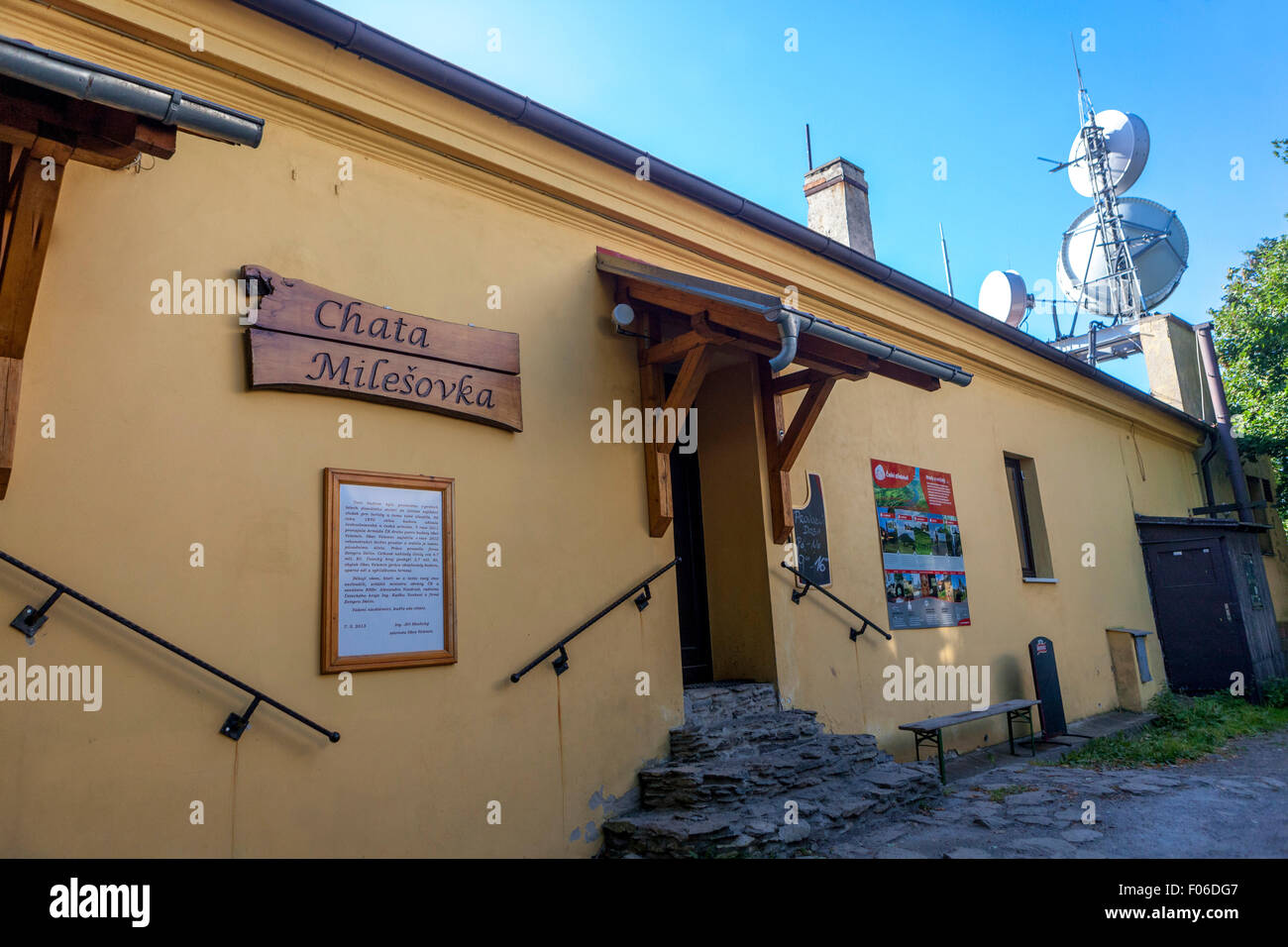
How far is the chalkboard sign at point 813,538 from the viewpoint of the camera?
679 cm

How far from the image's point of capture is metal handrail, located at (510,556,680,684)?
4766mm

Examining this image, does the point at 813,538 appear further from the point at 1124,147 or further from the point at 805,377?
the point at 1124,147

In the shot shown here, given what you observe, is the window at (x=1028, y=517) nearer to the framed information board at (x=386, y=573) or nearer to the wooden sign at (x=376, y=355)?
the wooden sign at (x=376, y=355)

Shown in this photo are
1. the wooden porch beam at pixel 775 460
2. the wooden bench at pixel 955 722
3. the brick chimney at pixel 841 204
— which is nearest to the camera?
the wooden porch beam at pixel 775 460

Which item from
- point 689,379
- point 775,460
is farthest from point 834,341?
point 775,460

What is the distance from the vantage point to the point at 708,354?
217 inches

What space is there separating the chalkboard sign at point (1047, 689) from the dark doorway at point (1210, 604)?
151 inches

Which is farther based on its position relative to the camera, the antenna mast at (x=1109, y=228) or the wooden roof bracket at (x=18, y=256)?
the antenna mast at (x=1109, y=228)

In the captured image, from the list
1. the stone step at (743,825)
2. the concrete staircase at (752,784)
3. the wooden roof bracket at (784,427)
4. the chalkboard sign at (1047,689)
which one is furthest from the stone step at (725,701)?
the chalkboard sign at (1047,689)

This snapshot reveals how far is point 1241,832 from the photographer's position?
5055 millimetres

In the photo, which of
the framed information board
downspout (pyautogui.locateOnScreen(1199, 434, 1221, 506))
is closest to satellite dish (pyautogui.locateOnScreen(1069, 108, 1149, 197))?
downspout (pyautogui.locateOnScreen(1199, 434, 1221, 506))

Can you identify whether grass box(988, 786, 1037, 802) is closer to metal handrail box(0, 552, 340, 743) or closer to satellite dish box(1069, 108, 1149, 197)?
metal handrail box(0, 552, 340, 743)
